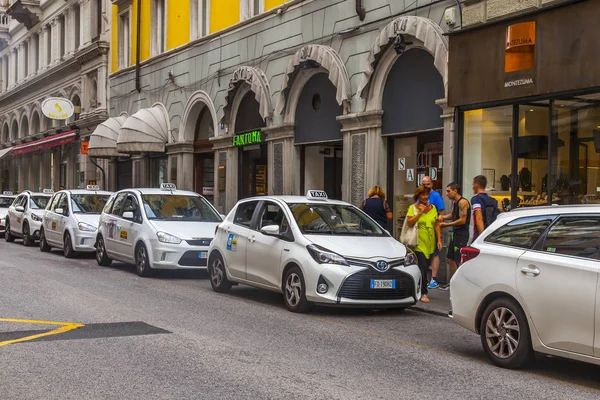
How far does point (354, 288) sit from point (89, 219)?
10884 mm

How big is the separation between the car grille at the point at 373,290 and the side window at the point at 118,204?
784 cm

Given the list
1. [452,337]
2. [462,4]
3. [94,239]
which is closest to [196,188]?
[94,239]

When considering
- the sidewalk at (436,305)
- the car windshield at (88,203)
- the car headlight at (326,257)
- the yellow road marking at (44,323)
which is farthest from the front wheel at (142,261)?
the yellow road marking at (44,323)

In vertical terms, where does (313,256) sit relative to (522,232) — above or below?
below

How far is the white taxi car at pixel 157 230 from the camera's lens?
50.6ft

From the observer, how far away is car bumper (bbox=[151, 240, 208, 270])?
1535cm

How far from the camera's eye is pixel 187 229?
15898 millimetres

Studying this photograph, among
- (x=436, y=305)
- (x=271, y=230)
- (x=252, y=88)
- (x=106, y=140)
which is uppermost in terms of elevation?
(x=252, y=88)

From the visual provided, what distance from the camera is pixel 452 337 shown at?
9.77 meters

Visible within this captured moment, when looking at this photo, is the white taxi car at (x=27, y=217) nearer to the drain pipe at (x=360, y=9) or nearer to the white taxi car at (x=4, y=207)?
the white taxi car at (x=4, y=207)

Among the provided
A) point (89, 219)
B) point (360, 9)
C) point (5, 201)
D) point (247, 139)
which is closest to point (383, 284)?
point (360, 9)

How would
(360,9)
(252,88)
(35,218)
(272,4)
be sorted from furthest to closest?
(35,218), (252,88), (272,4), (360,9)

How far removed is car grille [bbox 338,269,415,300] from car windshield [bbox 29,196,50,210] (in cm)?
1636

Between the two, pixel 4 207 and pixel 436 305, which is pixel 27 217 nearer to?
pixel 4 207
